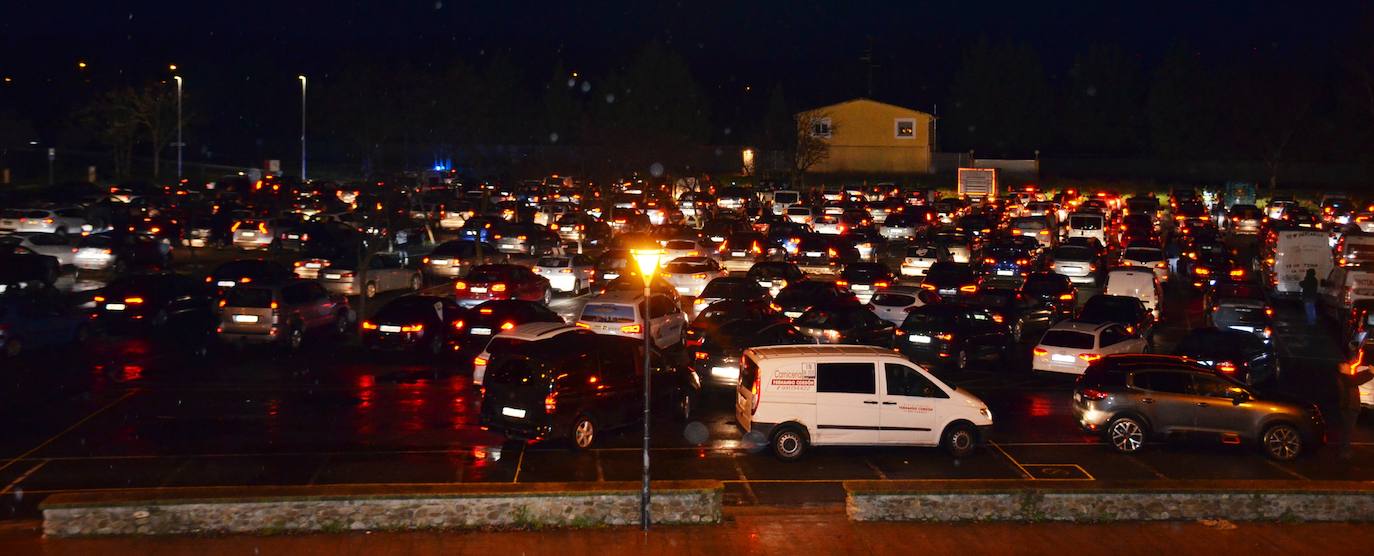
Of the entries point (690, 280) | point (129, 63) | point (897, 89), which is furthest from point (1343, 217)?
point (129, 63)

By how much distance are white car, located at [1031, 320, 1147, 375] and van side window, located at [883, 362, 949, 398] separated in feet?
27.3

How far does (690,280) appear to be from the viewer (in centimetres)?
3491

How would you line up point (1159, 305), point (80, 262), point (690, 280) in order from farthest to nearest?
point (80, 262) → point (690, 280) → point (1159, 305)

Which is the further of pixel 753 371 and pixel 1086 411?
pixel 1086 411

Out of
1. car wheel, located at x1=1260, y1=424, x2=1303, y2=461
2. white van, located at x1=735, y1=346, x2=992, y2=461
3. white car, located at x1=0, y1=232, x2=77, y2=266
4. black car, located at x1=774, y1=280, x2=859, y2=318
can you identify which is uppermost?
white car, located at x1=0, y1=232, x2=77, y2=266

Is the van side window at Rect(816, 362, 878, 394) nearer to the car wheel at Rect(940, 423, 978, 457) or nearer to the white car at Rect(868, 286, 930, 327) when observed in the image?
the car wheel at Rect(940, 423, 978, 457)

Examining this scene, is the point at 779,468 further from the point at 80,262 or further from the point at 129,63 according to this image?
the point at 129,63

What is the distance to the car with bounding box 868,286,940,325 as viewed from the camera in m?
30.5

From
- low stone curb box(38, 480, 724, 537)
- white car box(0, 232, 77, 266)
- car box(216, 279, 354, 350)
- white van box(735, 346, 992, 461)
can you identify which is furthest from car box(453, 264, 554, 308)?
low stone curb box(38, 480, 724, 537)

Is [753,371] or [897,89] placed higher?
[897,89]

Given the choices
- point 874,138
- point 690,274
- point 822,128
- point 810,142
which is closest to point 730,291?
point 690,274

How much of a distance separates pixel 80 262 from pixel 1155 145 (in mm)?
90637

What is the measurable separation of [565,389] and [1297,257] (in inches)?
1184

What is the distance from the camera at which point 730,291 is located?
3123 centimetres
